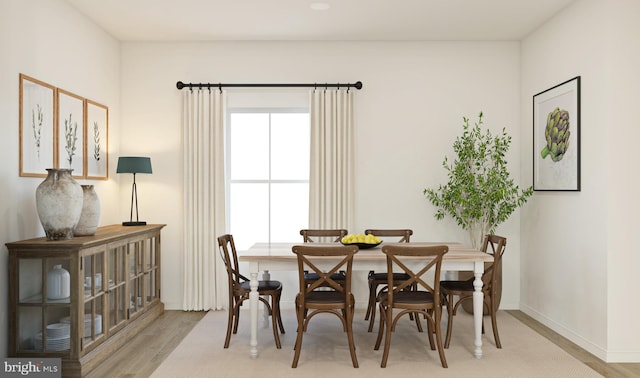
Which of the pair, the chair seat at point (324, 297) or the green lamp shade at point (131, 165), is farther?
the green lamp shade at point (131, 165)

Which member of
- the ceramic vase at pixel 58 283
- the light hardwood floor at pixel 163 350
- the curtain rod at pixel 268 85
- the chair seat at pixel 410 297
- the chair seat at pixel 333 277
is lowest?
the light hardwood floor at pixel 163 350

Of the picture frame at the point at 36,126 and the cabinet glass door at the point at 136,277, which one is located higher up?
the picture frame at the point at 36,126

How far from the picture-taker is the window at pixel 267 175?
590 cm

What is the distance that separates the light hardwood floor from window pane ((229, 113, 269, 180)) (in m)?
1.69

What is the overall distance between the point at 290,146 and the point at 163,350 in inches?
104

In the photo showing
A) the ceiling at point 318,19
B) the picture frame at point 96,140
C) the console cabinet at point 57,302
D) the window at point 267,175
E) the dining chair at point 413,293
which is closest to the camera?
the console cabinet at point 57,302

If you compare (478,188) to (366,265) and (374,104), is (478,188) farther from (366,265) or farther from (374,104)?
(366,265)

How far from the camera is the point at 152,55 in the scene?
5805 millimetres

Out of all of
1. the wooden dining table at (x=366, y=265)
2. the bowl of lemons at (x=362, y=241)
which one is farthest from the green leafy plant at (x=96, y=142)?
the bowl of lemons at (x=362, y=241)

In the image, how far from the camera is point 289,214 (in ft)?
19.4

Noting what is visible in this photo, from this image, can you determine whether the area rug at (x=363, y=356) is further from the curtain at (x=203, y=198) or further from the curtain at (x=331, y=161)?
the curtain at (x=331, y=161)

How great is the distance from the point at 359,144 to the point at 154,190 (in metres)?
2.39

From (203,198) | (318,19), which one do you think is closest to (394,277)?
(203,198)

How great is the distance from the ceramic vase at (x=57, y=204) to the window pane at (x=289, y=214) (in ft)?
8.09
